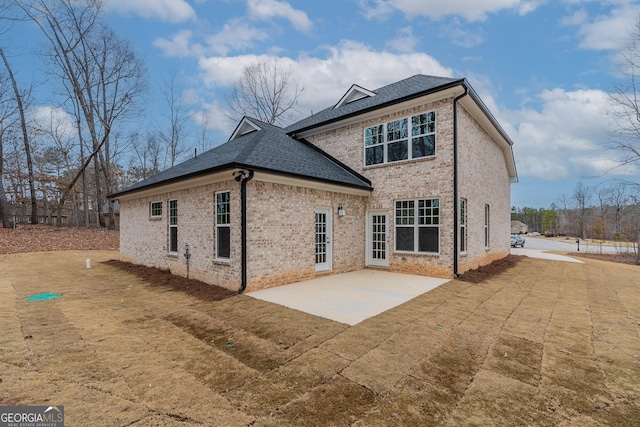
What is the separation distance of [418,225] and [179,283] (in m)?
7.84

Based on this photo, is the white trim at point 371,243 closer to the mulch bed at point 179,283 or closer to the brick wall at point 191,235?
the brick wall at point 191,235

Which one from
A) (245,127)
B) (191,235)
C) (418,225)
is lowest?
(191,235)

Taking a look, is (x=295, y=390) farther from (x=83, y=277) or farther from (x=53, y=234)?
(x=53, y=234)

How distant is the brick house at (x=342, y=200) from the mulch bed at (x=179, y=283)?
0.29m

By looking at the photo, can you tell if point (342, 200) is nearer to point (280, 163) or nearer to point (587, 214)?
point (280, 163)

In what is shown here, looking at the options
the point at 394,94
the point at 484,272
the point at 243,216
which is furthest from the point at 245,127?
the point at 484,272

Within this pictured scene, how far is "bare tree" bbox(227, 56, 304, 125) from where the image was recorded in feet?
78.4

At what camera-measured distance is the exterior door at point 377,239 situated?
10.3 m

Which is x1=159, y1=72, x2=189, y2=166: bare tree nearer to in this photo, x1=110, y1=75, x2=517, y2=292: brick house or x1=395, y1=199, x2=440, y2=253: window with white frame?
x1=110, y1=75, x2=517, y2=292: brick house

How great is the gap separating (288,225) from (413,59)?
573 inches

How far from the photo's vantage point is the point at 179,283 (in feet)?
27.4

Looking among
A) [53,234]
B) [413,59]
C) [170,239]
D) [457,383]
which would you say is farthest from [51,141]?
[457,383]

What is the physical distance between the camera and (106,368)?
3.48 meters

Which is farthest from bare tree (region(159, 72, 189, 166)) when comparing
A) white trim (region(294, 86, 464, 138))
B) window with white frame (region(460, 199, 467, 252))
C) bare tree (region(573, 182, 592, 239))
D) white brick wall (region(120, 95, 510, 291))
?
bare tree (region(573, 182, 592, 239))
